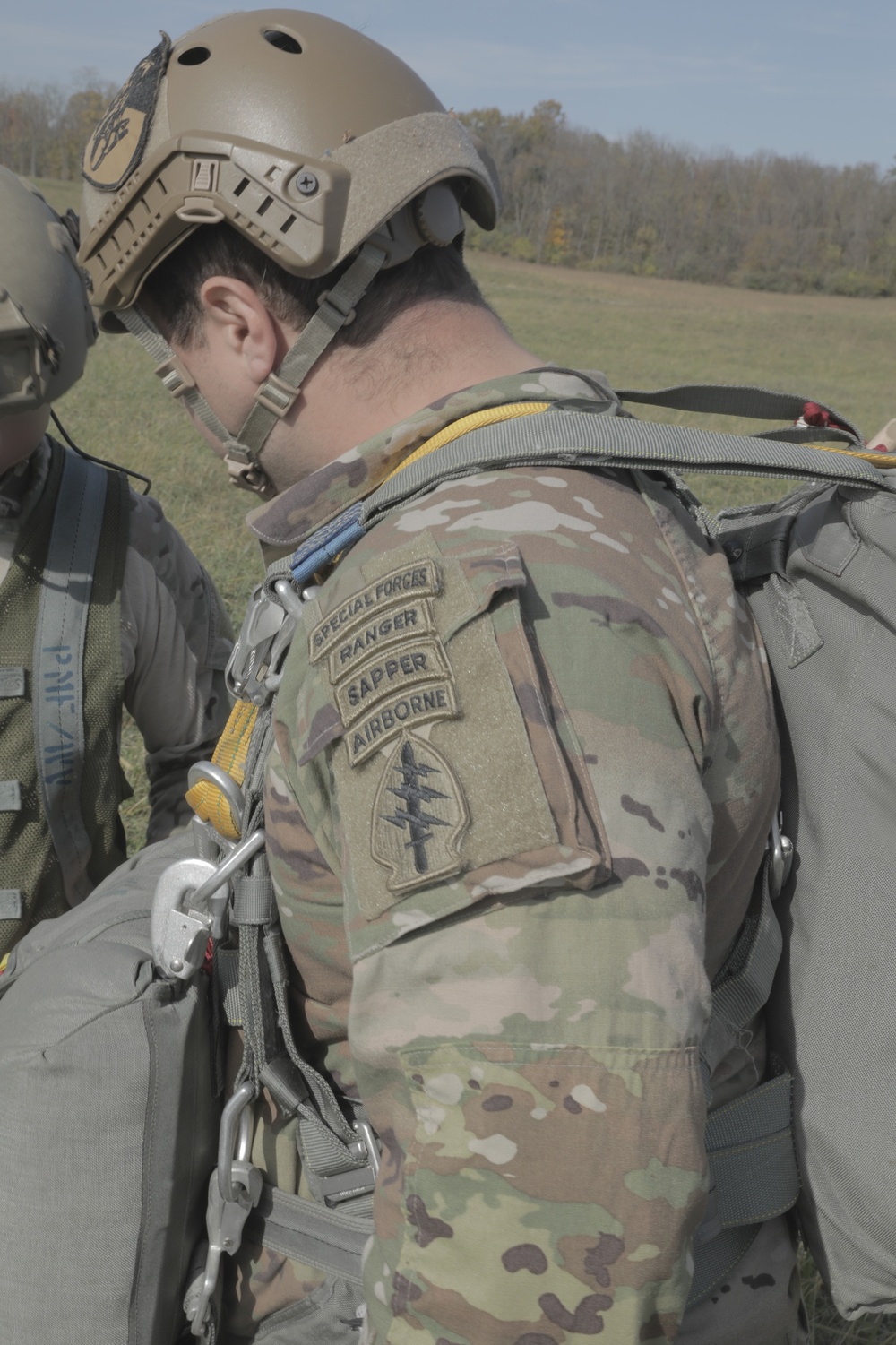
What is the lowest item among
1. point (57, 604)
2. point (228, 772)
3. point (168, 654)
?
point (168, 654)

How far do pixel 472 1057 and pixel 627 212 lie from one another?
257 feet

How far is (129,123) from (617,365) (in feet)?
82.1

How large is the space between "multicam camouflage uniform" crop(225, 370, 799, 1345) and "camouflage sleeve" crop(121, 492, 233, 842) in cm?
162

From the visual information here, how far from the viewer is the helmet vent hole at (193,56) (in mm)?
1854

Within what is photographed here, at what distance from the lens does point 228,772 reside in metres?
1.66

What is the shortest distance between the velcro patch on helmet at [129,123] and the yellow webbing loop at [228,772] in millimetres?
898

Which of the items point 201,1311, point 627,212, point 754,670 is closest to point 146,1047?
point 201,1311

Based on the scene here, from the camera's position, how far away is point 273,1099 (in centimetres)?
176

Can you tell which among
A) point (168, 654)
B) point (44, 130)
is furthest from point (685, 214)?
point (168, 654)

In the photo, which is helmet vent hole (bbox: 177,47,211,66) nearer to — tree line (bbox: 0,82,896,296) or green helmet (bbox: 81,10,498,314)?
green helmet (bbox: 81,10,498,314)

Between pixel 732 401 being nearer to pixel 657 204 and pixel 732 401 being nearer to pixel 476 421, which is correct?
pixel 476 421

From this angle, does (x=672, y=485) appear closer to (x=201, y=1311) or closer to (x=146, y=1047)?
(x=146, y=1047)

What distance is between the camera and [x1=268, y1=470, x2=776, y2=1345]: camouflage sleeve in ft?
3.73

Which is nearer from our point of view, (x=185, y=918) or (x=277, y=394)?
(x=185, y=918)
